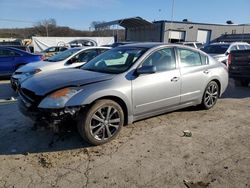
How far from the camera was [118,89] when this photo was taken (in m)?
4.50

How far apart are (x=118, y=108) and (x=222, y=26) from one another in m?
44.1

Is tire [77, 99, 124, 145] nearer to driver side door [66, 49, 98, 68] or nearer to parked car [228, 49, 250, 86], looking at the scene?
driver side door [66, 49, 98, 68]

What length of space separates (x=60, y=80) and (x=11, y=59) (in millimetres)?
8515

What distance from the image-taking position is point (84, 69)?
17.8 ft

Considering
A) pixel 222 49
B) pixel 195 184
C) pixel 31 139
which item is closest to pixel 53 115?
pixel 31 139

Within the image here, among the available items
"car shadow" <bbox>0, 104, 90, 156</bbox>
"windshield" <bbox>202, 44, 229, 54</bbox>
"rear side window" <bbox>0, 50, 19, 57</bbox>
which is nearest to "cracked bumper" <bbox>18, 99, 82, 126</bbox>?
"car shadow" <bbox>0, 104, 90, 156</bbox>

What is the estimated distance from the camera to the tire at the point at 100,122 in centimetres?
419

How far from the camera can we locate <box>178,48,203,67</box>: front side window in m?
5.68

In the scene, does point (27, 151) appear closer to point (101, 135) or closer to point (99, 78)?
point (101, 135)

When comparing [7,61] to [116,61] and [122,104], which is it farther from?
[122,104]

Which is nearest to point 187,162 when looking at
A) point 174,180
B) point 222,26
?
point 174,180

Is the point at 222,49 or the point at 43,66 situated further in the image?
the point at 222,49

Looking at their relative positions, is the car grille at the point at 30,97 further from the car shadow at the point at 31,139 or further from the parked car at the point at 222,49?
the parked car at the point at 222,49

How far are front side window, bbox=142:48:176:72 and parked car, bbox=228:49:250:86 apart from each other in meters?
5.22
